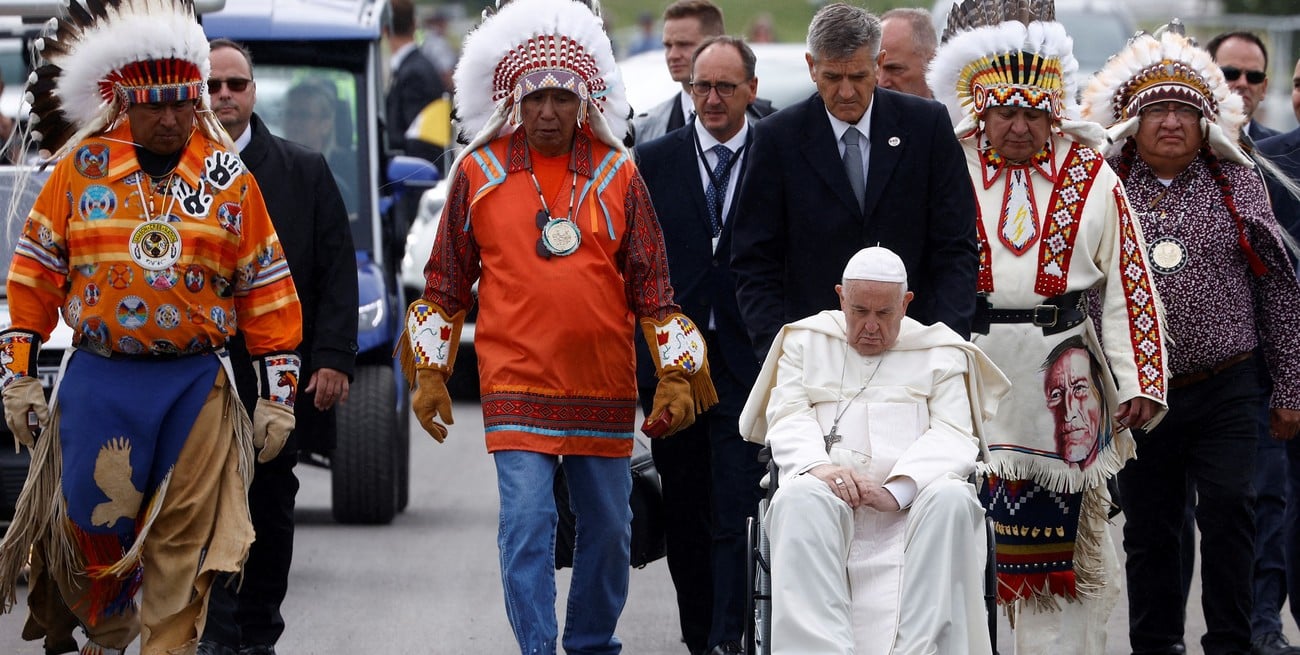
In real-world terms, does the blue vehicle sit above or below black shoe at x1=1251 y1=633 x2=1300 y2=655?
above

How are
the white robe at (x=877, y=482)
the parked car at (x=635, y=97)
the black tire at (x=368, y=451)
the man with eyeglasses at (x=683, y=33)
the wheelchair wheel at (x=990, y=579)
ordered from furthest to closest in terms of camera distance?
1. the parked car at (x=635, y=97)
2. the black tire at (x=368, y=451)
3. the man with eyeglasses at (x=683, y=33)
4. the wheelchair wheel at (x=990, y=579)
5. the white robe at (x=877, y=482)

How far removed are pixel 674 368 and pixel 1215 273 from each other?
6.93 feet

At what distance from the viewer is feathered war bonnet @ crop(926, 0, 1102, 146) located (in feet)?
25.2

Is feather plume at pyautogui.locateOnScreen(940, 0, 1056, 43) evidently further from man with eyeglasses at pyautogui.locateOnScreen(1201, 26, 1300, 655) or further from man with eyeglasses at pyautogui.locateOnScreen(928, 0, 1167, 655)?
man with eyeglasses at pyautogui.locateOnScreen(1201, 26, 1300, 655)

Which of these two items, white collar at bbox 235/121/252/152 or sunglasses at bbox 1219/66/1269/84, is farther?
sunglasses at bbox 1219/66/1269/84

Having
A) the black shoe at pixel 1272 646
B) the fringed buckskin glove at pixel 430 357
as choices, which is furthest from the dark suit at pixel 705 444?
the black shoe at pixel 1272 646

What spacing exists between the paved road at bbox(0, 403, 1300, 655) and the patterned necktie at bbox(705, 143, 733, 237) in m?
1.70

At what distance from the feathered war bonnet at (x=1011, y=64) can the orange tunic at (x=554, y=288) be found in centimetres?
127

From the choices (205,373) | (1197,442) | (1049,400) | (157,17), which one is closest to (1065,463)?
(1049,400)

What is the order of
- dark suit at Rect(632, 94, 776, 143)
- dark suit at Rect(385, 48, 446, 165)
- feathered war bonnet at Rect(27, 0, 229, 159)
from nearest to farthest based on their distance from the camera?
feathered war bonnet at Rect(27, 0, 229, 159), dark suit at Rect(632, 94, 776, 143), dark suit at Rect(385, 48, 446, 165)

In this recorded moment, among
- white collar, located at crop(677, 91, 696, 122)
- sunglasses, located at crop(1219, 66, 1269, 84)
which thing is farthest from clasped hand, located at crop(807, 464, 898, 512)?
sunglasses, located at crop(1219, 66, 1269, 84)

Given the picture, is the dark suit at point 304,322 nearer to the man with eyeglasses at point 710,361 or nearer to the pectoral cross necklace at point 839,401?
the man with eyeglasses at point 710,361

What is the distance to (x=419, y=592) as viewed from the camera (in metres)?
9.98

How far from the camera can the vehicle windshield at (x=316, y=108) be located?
12.7 meters
